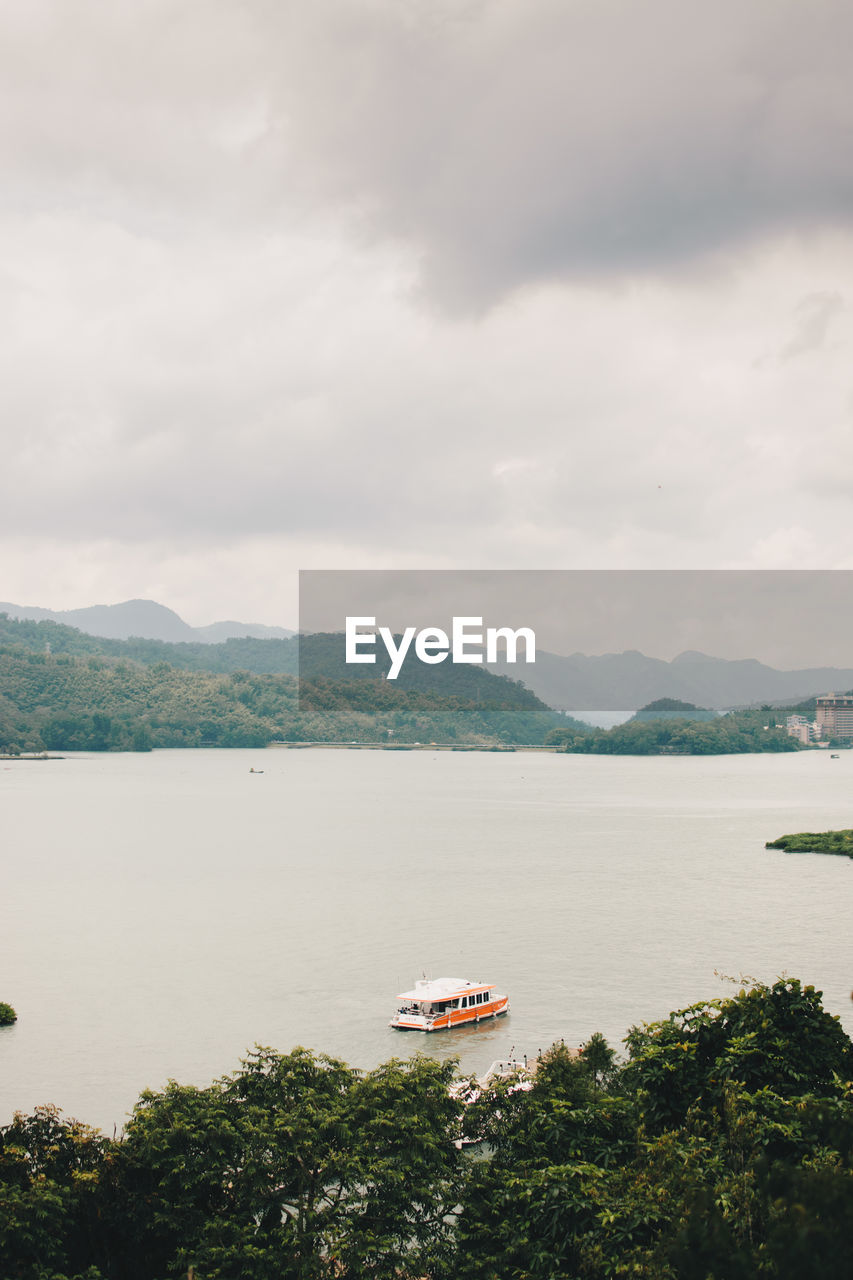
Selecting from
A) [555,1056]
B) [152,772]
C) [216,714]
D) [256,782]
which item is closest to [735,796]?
[256,782]

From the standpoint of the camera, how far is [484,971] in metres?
16.7

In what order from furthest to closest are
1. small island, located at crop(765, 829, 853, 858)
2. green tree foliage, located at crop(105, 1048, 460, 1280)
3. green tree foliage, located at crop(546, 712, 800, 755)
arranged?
green tree foliage, located at crop(546, 712, 800, 755)
small island, located at crop(765, 829, 853, 858)
green tree foliage, located at crop(105, 1048, 460, 1280)

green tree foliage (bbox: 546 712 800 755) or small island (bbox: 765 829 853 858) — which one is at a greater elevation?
green tree foliage (bbox: 546 712 800 755)

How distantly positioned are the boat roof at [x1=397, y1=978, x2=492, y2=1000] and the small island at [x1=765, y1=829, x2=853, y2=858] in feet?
59.5

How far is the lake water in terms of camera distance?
13398 mm

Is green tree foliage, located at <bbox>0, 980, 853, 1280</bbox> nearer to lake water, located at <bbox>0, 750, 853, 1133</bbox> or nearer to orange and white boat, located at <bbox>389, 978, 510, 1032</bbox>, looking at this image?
lake water, located at <bbox>0, 750, 853, 1133</bbox>

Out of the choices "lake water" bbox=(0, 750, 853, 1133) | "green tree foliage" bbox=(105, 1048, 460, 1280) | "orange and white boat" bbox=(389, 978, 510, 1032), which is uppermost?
"green tree foliage" bbox=(105, 1048, 460, 1280)

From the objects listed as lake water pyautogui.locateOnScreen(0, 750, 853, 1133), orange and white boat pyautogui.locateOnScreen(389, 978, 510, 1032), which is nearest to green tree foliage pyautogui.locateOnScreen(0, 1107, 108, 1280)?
lake water pyautogui.locateOnScreen(0, 750, 853, 1133)

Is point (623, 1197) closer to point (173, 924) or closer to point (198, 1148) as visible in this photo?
point (198, 1148)

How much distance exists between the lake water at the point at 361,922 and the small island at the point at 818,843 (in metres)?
0.65

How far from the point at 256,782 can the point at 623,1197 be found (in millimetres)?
52943

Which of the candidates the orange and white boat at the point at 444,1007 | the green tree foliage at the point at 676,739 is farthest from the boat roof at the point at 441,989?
the green tree foliage at the point at 676,739

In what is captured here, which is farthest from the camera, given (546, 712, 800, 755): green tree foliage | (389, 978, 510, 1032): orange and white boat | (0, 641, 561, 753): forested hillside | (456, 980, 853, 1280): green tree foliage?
(546, 712, 800, 755): green tree foliage

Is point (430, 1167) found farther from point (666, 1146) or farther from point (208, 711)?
point (208, 711)
